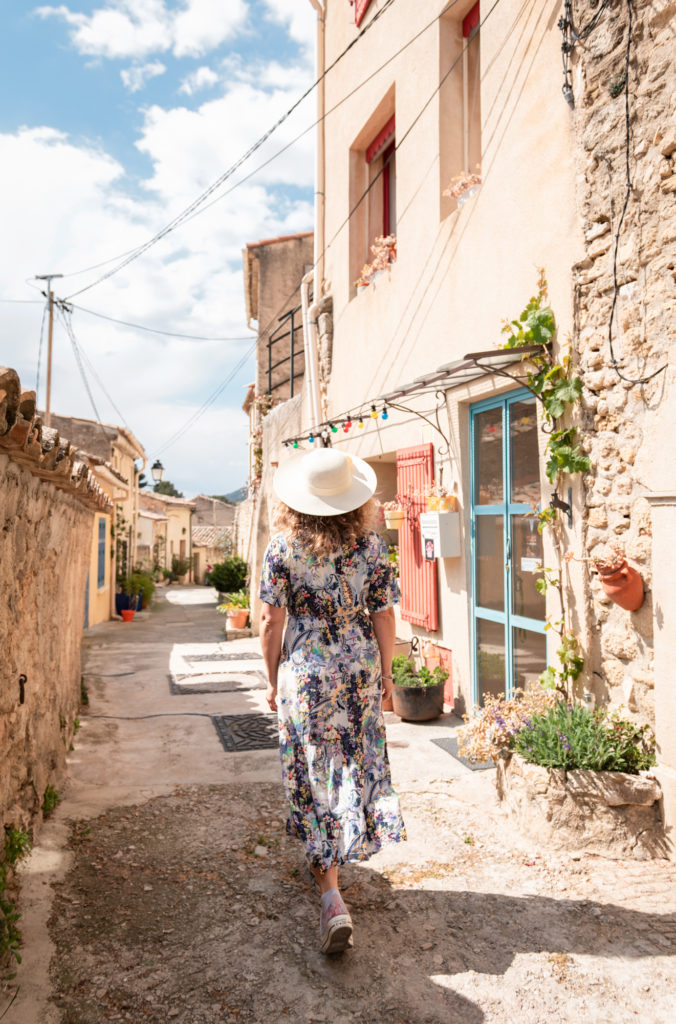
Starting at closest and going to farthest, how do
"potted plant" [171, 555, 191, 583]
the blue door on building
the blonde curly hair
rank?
the blonde curly hair
the blue door on building
"potted plant" [171, 555, 191, 583]

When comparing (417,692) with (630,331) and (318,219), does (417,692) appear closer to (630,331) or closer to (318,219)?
(630,331)

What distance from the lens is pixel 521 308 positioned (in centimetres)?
469

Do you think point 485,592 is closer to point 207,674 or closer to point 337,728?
point 337,728

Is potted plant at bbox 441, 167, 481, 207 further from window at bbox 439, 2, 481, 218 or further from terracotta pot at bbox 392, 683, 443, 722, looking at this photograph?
terracotta pot at bbox 392, 683, 443, 722

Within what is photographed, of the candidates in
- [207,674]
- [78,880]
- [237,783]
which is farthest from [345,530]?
[207,674]

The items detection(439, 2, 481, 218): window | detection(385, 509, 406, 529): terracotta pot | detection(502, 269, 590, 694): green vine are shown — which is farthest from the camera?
detection(385, 509, 406, 529): terracotta pot

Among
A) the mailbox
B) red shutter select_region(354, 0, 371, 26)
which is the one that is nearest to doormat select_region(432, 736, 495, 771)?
the mailbox

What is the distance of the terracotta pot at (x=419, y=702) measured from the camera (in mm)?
5641

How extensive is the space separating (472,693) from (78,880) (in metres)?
3.22

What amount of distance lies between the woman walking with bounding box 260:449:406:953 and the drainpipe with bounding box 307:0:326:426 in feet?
21.6

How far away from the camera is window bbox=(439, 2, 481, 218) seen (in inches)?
234

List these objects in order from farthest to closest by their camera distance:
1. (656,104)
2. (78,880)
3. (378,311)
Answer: (378,311), (656,104), (78,880)

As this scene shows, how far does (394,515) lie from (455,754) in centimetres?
238

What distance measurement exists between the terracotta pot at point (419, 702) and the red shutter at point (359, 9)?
7.09m
